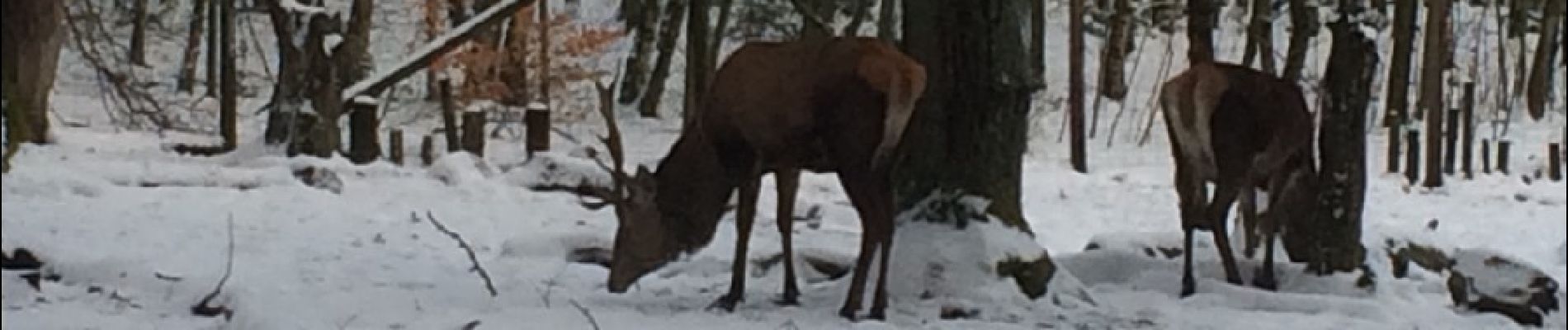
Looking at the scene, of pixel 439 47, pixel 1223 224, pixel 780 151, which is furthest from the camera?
pixel 439 47

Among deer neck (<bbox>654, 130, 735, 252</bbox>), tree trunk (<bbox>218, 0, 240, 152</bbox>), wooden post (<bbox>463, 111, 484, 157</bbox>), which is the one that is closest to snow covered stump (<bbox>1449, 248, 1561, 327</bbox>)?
deer neck (<bbox>654, 130, 735, 252</bbox>)

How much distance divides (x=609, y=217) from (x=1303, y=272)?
3954 mm

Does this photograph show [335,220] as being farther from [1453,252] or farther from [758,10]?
[758,10]

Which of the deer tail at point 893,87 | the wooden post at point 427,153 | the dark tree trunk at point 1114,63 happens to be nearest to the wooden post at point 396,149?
the wooden post at point 427,153

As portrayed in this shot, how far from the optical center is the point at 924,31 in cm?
834

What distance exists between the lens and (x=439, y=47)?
12.6 m

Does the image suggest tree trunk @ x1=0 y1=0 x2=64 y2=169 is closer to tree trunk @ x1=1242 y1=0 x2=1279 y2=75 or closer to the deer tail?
the deer tail

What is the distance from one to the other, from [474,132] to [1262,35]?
836 centimetres

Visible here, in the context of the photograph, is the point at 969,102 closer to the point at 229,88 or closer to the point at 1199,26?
the point at 1199,26

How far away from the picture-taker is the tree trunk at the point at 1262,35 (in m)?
20.8

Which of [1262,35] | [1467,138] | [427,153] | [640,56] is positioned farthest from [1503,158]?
[427,153]

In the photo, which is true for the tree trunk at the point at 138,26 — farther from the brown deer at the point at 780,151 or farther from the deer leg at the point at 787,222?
the deer leg at the point at 787,222

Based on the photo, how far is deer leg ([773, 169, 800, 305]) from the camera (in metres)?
7.59

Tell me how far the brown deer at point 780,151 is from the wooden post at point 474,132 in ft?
30.8
